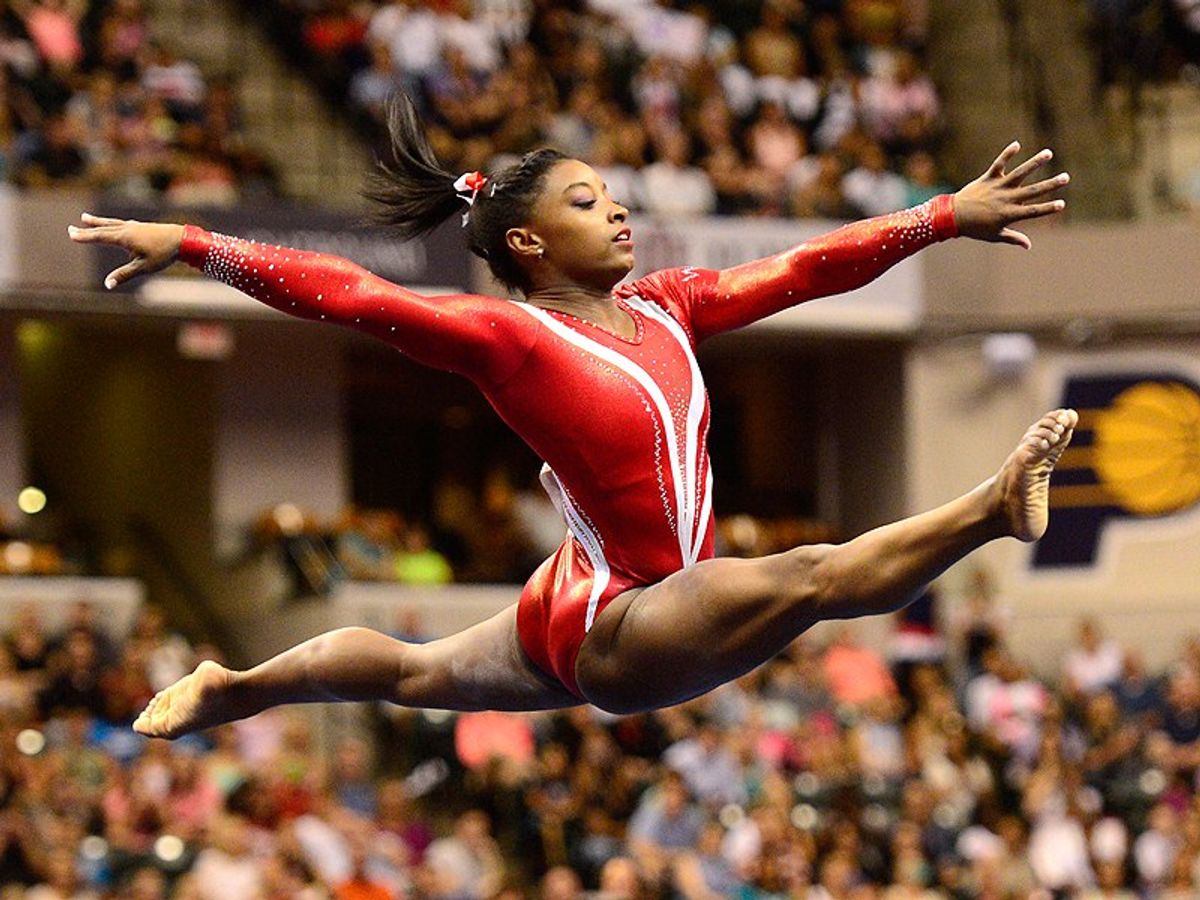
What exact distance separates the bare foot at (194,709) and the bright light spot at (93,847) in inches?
185

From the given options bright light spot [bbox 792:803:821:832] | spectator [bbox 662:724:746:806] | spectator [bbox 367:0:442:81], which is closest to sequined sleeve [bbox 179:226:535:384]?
spectator [bbox 662:724:746:806]

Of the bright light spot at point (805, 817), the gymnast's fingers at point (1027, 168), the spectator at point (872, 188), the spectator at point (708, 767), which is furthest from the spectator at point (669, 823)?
the gymnast's fingers at point (1027, 168)

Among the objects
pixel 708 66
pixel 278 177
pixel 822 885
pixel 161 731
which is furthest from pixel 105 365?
pixel 161 731

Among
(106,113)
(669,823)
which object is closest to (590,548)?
(669,823)

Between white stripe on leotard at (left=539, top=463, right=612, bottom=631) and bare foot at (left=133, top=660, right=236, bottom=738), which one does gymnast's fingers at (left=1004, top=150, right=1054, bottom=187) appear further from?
bare foot at (left=133, top=660, right=236, bottom=738)

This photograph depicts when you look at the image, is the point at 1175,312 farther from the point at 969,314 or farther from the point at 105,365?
the point at 105,365

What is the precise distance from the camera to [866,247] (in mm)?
5098

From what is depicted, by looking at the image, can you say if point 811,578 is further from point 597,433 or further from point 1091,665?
point 1091,665

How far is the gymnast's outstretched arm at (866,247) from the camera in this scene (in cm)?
497

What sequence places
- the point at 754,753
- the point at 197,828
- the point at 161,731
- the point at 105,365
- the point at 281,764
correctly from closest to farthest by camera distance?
1. the point at 161,731
2. the point at 197,828
3. the point at 281,764
4. the point at 754,753
5. the point at 105,365

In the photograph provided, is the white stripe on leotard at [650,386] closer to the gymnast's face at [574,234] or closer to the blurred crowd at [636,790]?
the gymnast's face at [574,234]

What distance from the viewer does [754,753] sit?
12.0 m

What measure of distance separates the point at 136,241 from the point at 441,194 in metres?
Result: 0.80

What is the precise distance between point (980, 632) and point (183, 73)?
5.87m
